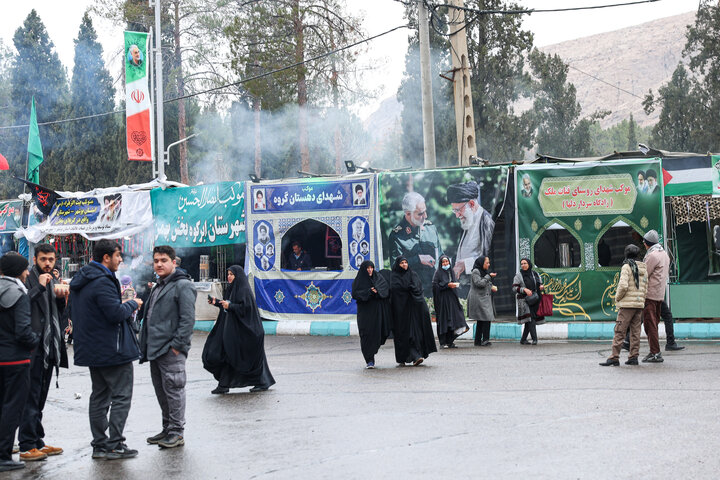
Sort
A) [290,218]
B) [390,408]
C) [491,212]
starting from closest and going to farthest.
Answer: [390,408]
[491,212]
[290,218]

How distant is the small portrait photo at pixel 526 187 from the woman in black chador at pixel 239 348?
7.58 m

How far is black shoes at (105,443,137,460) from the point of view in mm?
6395

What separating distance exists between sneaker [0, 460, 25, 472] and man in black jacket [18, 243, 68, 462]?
0.23 m

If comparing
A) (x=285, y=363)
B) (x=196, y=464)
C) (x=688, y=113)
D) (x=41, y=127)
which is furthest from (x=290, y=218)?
(x=41, y=127)

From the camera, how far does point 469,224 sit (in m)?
16.4

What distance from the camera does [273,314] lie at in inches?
719

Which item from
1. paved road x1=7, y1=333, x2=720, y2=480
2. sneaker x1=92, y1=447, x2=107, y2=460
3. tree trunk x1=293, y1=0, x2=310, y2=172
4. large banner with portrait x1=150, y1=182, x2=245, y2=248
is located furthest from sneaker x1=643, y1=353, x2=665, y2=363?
tree trunk x1=293, y1=0, x2=310, y2=172

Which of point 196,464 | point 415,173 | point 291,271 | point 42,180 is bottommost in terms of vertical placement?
point 196,464

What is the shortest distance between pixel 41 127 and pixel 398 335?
35616mm

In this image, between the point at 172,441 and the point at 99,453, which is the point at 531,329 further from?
the point at 99,453

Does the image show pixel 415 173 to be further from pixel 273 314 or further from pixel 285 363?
pixel 285 363

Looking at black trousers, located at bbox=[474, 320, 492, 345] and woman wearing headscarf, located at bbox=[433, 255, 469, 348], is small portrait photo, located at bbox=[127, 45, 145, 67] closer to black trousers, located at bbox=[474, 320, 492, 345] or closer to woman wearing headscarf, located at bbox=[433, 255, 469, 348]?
woman wearing headscarf, located at bbox=[433, 255, 469, 348]

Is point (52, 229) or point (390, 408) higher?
point (52, 229)

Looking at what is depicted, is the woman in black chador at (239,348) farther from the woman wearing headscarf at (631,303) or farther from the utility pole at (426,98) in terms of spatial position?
the utility pole at (426,98)
